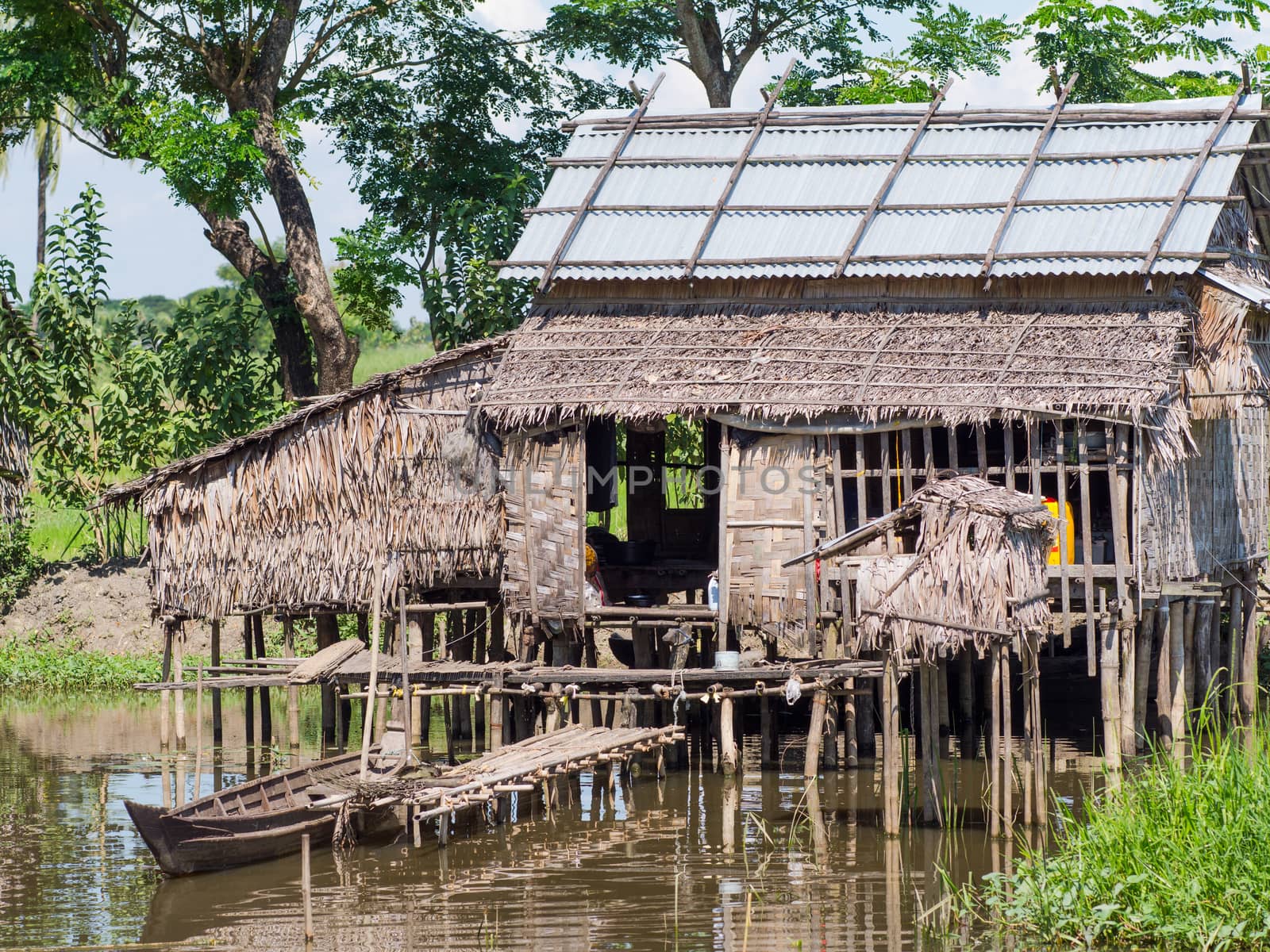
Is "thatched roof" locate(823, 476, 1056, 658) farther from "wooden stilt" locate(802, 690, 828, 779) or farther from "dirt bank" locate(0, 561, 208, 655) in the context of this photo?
"dirt bank" locate(0, 561, 208, 655)

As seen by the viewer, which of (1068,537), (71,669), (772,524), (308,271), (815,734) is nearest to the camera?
(1068,537)

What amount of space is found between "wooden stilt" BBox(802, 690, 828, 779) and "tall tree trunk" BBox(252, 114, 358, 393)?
10.6 m

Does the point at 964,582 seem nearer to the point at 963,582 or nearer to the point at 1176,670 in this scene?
the point at 963,582

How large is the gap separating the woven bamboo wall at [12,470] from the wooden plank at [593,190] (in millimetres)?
10319

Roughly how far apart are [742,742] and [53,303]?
13.0 metres

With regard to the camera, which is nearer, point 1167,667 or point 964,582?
point 964,582

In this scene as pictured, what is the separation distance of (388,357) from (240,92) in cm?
2815

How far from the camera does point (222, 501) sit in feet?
55.9

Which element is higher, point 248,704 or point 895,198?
point 895,198

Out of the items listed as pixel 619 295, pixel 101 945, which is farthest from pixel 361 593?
pixel 101 945

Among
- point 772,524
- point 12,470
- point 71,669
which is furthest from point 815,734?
point 12,470

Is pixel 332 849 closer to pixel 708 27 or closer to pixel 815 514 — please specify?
pixel 815 514

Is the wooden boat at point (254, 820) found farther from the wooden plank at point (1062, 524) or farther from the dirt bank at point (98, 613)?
the dirt bank at point (98, 613)

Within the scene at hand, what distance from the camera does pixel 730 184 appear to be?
58.3ft
